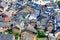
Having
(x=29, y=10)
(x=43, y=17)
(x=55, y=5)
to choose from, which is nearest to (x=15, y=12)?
(x=29, y=10)

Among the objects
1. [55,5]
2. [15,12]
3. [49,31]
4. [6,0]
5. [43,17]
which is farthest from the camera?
[6,0]

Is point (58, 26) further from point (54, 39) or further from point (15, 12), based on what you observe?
point (15, 12)

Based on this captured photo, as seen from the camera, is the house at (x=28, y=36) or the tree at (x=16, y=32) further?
the tree at (x=16, y=32)

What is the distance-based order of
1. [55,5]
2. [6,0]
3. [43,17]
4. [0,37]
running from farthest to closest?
[6,0], [55,5], [43,17], [0,37]

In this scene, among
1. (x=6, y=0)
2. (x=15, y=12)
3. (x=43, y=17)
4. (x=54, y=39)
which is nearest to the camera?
(x=54, y=39)

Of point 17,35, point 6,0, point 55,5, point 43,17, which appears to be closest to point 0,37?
point 17,35

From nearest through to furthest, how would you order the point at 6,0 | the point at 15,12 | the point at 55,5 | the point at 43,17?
the point at 43,17, the point at 15,12, the point at 55,5, the point at 6,0

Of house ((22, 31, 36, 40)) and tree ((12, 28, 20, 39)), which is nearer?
house ((22, 31, 36, 40))

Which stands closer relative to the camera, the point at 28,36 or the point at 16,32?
the point at 28,36

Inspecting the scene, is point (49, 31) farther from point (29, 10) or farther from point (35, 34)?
point (29, 10)

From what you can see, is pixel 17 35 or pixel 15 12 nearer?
pixel 17 35
